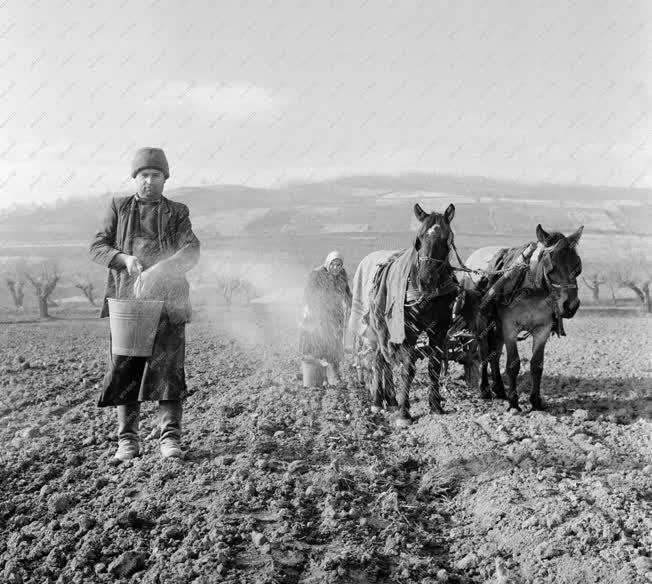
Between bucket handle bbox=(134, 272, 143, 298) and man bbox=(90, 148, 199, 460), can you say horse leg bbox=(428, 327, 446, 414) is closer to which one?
man bbox=(90, 148, 199, 460)

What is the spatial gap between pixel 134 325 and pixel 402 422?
293cm

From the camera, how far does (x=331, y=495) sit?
394cm

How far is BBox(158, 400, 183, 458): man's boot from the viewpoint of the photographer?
4520mm

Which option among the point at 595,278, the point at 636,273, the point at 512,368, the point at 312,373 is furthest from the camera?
the point at 595,278

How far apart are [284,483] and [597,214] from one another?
37.0 metres

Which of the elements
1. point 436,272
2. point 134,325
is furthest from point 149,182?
point 436,272

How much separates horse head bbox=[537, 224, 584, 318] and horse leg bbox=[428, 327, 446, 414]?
1.14 m

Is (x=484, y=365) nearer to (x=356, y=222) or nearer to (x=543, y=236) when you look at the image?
(x=543, y=236)

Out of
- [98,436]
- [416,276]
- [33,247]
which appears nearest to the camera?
[98,436]

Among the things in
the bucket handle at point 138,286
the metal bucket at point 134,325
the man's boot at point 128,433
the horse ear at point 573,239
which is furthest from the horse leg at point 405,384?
the bucket handle at point 138,286

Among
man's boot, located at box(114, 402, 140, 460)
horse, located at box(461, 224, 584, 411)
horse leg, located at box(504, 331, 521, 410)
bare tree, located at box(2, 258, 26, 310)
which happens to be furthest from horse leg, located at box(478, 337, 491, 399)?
bare tree, located at box(2, 258, 26, 310)

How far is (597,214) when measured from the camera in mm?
37062

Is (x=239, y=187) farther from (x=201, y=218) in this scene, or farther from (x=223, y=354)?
(x=223, y=354)

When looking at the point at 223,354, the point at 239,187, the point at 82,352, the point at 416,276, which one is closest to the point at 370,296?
the point at 416,276
